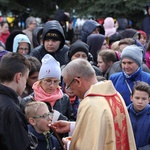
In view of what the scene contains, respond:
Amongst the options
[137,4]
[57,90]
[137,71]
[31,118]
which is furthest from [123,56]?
[137,4]

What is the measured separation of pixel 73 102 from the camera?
721 centimetres

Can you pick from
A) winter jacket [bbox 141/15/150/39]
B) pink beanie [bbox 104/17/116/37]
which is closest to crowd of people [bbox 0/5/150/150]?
pink beanie [bbox 104/17/116/37]

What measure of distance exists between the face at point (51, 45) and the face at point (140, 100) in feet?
7.43

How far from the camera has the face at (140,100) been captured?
6824mm

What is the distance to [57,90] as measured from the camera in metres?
6.62

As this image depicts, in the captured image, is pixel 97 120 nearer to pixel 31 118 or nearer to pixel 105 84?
pixel 105 84

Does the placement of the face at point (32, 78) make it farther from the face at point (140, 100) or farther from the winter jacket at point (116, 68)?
the winter jacket at point (116, 68)

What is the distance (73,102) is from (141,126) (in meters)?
1.06

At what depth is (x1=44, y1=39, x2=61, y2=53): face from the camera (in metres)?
8.70

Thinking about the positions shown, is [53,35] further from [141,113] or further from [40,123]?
[40,123]

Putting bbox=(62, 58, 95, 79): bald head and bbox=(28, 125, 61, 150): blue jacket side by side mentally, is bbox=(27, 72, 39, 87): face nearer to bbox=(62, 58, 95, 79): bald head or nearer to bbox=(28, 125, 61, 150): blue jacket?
bbox=(28, 125, 61, 150): blue jacket

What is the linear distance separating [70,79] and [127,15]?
12.3 meters

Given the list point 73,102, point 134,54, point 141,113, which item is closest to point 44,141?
point 73,102

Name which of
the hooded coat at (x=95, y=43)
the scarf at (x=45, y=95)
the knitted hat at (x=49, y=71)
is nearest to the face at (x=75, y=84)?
the scarf at (x=45, y=95)
